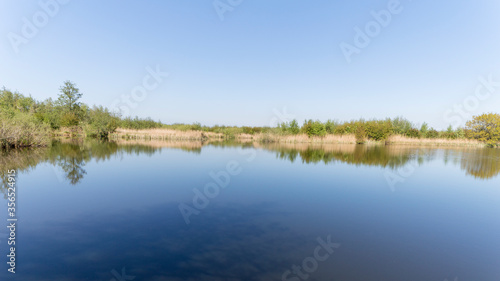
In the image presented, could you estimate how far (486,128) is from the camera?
38.9m

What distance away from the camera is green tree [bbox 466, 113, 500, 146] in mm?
36534

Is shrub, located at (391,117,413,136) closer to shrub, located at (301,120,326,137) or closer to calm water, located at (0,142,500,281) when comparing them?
shrub, located at (301,120,326,137)

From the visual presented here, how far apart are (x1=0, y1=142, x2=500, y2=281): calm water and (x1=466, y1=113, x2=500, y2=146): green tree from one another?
42.9 meters

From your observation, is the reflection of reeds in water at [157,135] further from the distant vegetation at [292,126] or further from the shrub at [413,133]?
the shrub at [413,133]

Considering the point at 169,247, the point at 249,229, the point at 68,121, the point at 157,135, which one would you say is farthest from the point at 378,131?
the point at 68,121

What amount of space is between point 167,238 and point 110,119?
130 ft

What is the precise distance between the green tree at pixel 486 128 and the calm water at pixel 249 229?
42854 millimetres

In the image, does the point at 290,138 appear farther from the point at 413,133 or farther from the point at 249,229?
the point at 249,229

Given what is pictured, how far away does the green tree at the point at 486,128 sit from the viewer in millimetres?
36534

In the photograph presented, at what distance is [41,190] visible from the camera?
6.95 meters

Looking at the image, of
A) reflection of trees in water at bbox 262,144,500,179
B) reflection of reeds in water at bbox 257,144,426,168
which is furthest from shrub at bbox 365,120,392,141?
reflection of trees in water at bbox 262,144,500,179

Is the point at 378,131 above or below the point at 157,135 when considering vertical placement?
above

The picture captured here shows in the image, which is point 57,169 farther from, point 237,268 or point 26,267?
point 237,268

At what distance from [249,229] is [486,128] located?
182ft
